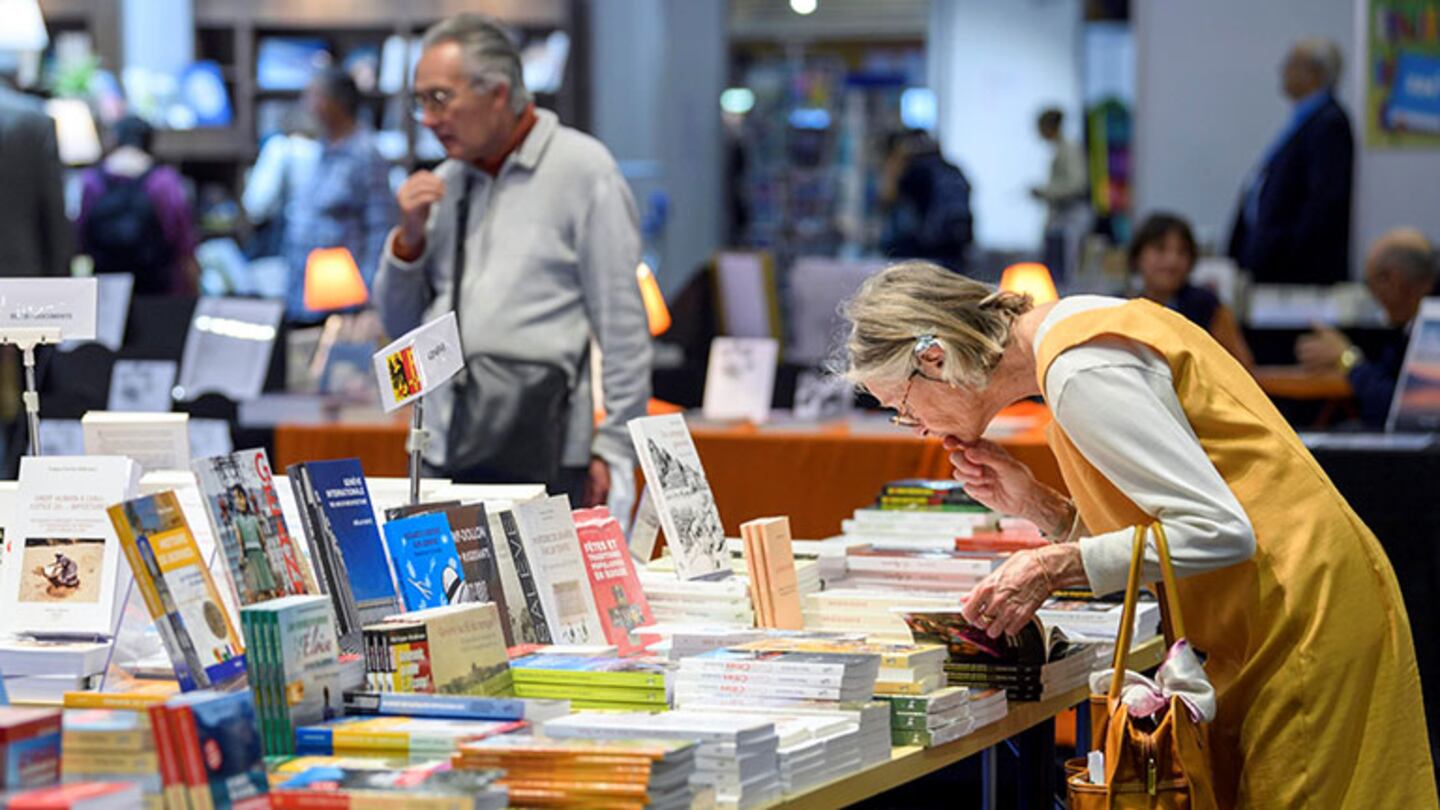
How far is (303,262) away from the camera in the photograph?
8.52 meters

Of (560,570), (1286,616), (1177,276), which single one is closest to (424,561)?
(560,570)

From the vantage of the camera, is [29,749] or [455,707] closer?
[29,749]

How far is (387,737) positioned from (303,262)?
6558 mm

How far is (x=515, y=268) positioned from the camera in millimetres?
4250

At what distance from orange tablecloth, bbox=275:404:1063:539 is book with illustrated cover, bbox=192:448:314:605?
327cm

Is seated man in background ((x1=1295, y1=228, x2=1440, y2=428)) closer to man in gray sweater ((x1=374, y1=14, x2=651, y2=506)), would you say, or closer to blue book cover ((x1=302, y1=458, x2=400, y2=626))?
man in gray sweater ((x1=374, y1=14, x2=651, y2=506))

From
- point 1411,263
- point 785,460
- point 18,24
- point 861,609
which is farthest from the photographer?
point 18,24

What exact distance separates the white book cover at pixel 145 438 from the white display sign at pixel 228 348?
10.9 ft

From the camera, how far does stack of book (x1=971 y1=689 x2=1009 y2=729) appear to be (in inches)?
107

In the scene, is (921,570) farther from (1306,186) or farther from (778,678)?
(1306,186)

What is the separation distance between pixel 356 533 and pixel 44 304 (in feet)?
1.96

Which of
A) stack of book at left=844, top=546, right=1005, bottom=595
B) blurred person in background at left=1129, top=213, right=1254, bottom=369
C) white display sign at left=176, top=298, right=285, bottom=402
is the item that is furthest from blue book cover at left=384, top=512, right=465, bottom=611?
blurred person in background at left=1129, top=213, right=1254, bottom=369

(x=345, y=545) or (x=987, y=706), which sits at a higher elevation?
(x=345, y=545)

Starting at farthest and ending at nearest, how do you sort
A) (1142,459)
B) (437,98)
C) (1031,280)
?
(1031,280) → (437,98) → (1142,459)
